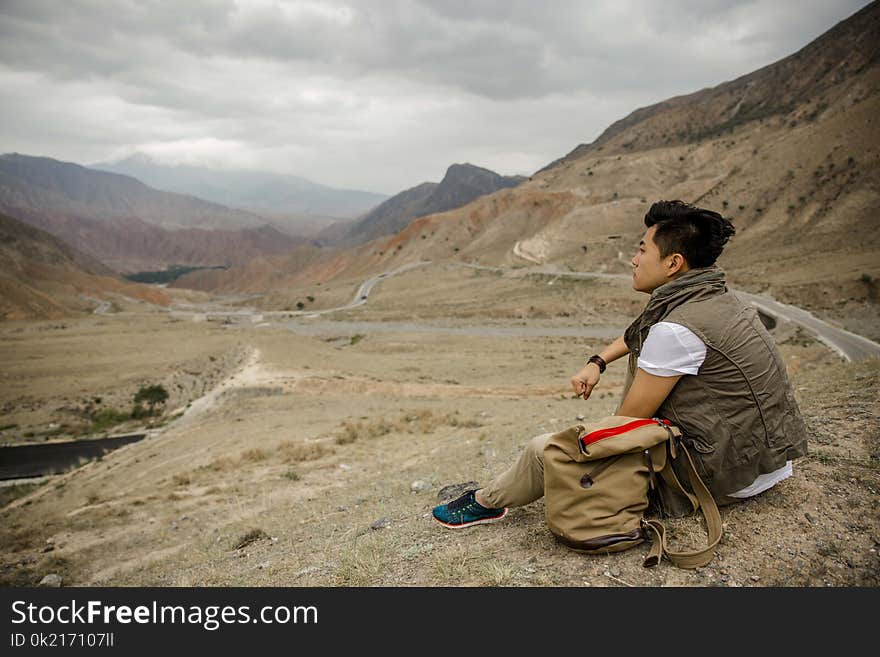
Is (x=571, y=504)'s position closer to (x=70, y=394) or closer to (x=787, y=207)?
(x=70, y=394)

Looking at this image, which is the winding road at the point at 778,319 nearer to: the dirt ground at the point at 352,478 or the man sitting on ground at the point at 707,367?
the dirt ground at the point at 352,478

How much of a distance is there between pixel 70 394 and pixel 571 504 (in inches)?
1119

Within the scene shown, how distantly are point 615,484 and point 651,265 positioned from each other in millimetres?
1331

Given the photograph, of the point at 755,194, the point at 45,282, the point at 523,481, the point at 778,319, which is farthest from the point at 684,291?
the point at 45,282

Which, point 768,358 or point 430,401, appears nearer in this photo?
point 768,358

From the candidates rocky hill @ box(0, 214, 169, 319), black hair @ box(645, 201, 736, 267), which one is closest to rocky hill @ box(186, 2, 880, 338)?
black hair @ box(645, 201, 736, 267)

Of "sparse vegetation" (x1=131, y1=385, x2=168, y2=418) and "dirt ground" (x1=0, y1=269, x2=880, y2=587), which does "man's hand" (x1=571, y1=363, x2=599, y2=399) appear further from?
"sparse vegetation" (x1=131, y1=385, x2=168, y2=418)

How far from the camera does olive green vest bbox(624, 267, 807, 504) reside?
2.71 metres

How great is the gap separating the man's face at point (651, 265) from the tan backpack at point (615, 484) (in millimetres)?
857

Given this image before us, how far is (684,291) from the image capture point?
9.38 feet

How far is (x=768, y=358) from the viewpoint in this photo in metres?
2.78

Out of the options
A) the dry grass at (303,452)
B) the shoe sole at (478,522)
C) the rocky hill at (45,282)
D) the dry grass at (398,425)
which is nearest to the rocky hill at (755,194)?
the dry grass at (398,425)
